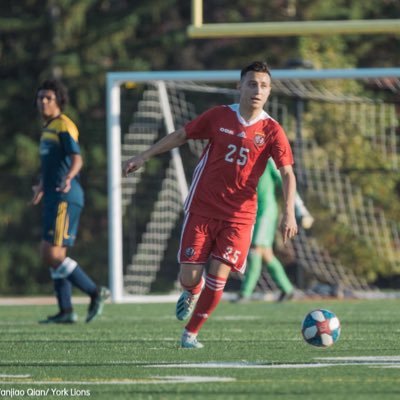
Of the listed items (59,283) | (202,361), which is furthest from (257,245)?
(202,361)

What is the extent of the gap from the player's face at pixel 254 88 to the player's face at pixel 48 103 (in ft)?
10.7

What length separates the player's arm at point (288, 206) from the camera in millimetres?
8453

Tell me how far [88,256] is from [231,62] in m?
5.82

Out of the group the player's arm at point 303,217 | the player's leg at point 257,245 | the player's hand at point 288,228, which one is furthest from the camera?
the player's leg at point 257,245

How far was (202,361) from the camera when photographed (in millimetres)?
7969

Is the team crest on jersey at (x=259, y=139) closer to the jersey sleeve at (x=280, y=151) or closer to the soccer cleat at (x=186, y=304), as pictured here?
the jersey sleeve at (x=280, y=151)

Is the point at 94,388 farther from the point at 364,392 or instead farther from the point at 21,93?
the point at 21,93

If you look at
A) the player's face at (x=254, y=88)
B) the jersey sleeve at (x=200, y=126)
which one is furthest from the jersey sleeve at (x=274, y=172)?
the player's face at (x=254, y=88)

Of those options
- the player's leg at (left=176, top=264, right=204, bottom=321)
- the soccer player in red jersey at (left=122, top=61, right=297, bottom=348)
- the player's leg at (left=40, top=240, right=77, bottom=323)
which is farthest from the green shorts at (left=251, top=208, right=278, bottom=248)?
the soccer player in red jersey at (left=122, top=61, right=297, bottom=348)

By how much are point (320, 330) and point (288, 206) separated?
784 millimetres

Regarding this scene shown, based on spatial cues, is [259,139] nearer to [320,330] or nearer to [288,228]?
[288,228]

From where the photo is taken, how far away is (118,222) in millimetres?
16891

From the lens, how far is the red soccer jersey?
9016mm

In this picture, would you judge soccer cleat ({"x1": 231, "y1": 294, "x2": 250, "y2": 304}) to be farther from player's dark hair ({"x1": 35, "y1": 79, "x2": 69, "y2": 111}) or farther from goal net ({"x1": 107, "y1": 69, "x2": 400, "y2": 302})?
player's dark hair ({"x1": 35, "y1": 79, "x2": 69, "y2": 111})
